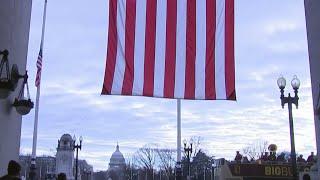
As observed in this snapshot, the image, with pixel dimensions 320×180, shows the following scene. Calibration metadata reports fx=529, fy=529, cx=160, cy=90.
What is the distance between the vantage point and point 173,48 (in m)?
11.5

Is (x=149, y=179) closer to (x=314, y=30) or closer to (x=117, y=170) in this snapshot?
(x=117, y=170)

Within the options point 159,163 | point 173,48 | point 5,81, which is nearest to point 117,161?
point 159,163

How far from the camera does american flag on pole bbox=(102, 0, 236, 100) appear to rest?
11086 mm

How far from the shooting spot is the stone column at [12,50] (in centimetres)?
925

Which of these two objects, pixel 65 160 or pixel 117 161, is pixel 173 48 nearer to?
pixel 65 160

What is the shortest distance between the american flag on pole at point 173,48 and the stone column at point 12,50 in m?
1.77

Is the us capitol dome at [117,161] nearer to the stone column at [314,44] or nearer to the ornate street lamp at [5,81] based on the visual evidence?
the stone column at [314,44]

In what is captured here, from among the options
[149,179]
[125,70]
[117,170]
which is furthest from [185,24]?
[117,170]

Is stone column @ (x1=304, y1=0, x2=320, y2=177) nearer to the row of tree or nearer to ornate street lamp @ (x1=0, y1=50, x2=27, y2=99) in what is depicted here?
ornate street lamp @ (x1=0, y1=50, x2=27, y2=99)

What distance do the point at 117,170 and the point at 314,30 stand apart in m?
143

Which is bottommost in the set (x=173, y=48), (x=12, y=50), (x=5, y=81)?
(x=5, y=81)

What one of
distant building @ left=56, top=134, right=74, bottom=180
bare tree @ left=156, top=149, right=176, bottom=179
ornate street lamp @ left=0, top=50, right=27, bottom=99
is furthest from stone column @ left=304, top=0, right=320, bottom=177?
bare tree @ left=156, top=149, right=176, bottom=179

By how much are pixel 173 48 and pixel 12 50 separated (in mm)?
3419

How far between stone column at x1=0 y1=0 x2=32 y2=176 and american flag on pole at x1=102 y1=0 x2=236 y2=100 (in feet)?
5.80
